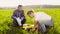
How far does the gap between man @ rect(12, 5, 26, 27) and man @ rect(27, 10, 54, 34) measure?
8 cm

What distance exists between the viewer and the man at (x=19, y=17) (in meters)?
1.67

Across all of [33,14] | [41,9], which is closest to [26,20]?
[33,14]

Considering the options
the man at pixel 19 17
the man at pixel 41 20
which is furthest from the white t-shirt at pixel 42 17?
the man at pixel 19 17

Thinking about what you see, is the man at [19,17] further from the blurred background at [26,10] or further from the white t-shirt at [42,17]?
the white t-shirt at [42,17]

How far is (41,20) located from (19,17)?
0.24m

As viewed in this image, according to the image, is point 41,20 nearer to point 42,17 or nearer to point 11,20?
point 42,17

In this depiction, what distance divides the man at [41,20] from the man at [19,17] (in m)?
0.08

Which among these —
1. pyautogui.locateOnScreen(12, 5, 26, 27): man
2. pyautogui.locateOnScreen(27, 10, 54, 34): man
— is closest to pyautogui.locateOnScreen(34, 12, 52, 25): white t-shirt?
pyautogui.locateOnScreen(27, 10, 54, 34): man

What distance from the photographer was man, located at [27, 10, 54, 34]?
1653mm

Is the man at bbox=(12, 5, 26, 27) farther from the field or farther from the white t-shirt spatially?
the white t-shirt

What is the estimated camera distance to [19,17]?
1.69 m

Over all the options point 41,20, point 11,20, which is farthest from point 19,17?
point 41,20

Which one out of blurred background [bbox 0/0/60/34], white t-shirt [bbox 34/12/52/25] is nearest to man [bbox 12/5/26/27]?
blurred background [bbox 0/0/60/34]

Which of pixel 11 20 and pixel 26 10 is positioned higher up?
pixel 26 10
